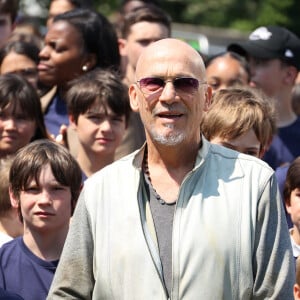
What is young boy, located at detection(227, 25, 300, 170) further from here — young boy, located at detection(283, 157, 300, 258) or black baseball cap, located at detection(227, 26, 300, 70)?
young boy, located at detection(283, 157, 300, 258)

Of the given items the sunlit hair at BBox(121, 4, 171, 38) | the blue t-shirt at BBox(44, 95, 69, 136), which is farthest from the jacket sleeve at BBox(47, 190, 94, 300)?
the sunlit hair at BBox(121, 4, 171, 38)

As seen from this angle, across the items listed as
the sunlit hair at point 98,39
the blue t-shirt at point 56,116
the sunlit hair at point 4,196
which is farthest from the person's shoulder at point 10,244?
the sunlit hair at point 98,39

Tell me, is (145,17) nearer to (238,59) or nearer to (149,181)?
(238,59)

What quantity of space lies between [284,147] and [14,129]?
1922 mm

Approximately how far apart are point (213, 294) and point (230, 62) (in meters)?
4.36

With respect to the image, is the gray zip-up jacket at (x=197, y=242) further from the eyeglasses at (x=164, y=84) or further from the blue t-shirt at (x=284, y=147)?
the blue t-shirt at (x=284, y=147)

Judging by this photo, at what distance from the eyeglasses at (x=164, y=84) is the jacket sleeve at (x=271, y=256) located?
528 mm

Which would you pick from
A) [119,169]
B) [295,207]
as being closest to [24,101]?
[295,207]

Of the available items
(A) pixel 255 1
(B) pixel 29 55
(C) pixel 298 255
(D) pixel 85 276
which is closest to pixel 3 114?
(B) pixel 29 55

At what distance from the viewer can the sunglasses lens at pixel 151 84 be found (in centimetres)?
490

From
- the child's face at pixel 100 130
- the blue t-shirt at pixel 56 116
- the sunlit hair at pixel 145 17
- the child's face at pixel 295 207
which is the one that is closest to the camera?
the child's face at pixel 295 207

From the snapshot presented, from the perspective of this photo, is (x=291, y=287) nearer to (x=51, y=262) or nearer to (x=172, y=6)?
(x=51, y=262)

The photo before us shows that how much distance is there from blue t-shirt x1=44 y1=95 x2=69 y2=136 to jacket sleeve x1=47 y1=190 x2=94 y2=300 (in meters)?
3.53

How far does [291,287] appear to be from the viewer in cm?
471
